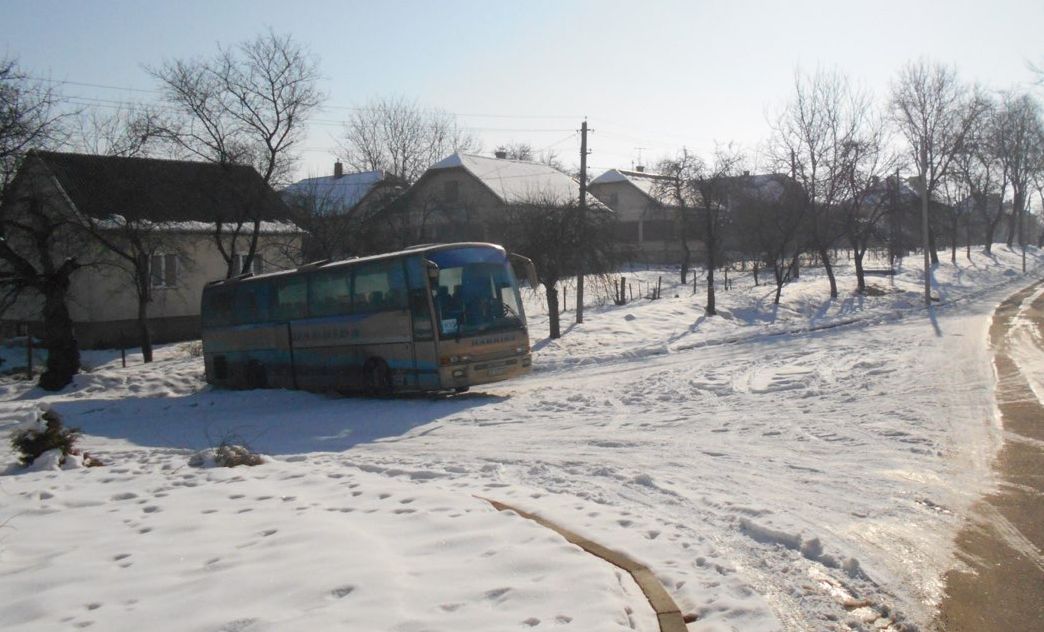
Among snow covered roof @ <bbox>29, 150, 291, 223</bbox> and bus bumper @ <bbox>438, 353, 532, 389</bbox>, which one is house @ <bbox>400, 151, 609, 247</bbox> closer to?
snow covered roof @ <bbox>29, 150, 291, 223</bbox>

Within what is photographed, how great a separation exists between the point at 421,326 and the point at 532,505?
9393 millimetres

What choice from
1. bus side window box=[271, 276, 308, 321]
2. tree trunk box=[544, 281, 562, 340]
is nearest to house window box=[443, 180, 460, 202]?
tree trunk box=[544, 281, 562, 340]

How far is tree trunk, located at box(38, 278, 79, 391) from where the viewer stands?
22.9 m

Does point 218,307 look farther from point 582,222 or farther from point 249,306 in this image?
point 582,222

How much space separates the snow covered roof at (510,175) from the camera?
54.7 m

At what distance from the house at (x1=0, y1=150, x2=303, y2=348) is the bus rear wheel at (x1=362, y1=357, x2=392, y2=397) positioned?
408 inches

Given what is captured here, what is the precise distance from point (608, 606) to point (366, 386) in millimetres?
13788

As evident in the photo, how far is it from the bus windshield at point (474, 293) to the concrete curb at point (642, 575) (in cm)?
962

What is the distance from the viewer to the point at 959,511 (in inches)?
289

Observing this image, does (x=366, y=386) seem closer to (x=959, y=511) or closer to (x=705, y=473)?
(x=705, y=473)

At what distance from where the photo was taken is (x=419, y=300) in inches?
665

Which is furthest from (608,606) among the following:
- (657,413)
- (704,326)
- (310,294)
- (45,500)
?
(704,326)

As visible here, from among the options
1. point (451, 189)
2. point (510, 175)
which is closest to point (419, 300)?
point (451, 189)

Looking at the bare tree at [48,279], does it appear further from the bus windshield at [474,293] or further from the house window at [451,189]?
the house window at [451,189]
